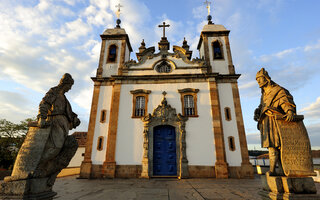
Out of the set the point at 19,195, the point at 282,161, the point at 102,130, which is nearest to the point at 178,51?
the point at 102,130

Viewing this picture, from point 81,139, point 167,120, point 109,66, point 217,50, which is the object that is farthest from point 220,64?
point 81,139

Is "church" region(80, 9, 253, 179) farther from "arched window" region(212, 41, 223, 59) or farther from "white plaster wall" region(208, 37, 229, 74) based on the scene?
"arched window" region(212, 41, 223, 59)

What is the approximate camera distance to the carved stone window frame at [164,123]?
1041cm

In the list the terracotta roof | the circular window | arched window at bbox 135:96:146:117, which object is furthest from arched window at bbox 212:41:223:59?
the terracotta roof

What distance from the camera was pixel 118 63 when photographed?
46.5 ft

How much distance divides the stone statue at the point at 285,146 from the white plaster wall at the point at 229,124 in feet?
25.5

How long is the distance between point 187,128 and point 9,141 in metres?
19.3

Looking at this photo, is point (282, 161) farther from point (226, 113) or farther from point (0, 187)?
point (226, 113)

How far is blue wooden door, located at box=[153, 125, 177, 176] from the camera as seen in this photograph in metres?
10.6

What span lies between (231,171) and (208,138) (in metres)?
2.42

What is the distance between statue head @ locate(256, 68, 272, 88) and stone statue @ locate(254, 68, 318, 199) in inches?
9.2

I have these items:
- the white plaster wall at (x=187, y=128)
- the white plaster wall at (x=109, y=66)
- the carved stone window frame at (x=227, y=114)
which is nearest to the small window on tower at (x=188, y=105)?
the white plaster wall at (x=187, y=128)

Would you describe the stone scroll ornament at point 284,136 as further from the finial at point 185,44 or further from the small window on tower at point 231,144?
the finial at point 185,44

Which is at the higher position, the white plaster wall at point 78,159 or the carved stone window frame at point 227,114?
the carved stone window frame at point 227,114
